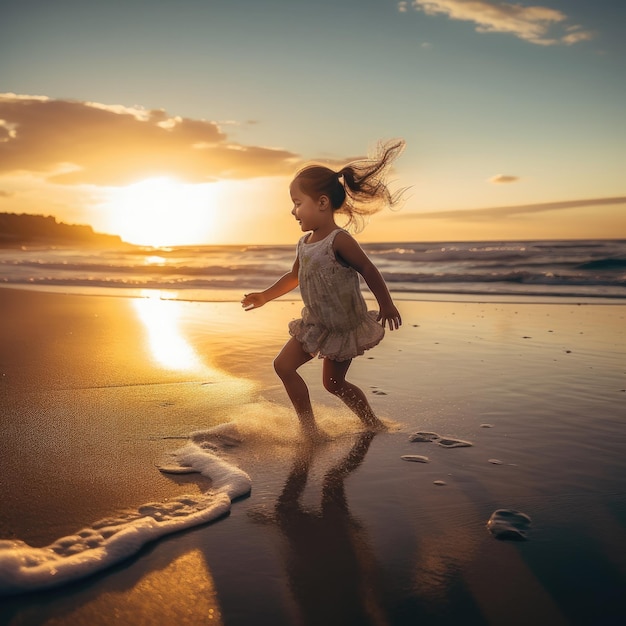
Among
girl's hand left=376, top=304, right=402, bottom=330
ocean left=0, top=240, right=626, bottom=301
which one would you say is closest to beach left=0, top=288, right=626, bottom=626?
girl's hand left=376, top=304, right=402, bottom=330

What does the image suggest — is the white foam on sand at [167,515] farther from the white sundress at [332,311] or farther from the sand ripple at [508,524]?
the sand ripple at [508,524]

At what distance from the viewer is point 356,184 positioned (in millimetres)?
3721

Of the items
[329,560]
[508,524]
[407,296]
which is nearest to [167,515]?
[329,560]

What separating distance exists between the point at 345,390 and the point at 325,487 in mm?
1170

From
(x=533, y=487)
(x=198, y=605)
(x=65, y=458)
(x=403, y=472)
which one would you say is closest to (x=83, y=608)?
(x=198, y=605)

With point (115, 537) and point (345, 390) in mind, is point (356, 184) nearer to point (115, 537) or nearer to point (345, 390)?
point (345, 390)

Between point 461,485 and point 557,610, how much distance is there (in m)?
0.86

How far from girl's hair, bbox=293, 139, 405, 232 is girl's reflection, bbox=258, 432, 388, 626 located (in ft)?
6.12

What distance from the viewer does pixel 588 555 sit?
1845 mm

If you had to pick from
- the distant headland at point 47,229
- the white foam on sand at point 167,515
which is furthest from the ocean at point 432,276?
the distant headland at point 47,229

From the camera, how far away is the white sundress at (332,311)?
11.5ft

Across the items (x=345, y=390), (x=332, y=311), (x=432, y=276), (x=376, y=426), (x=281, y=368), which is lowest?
(x=376, y=426)

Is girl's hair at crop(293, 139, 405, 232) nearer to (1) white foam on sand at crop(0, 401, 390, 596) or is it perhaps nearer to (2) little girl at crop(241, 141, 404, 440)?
(2) little girl at crop(241, 141, 404, 440)

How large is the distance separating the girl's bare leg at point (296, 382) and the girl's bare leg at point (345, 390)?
0.53 ft
